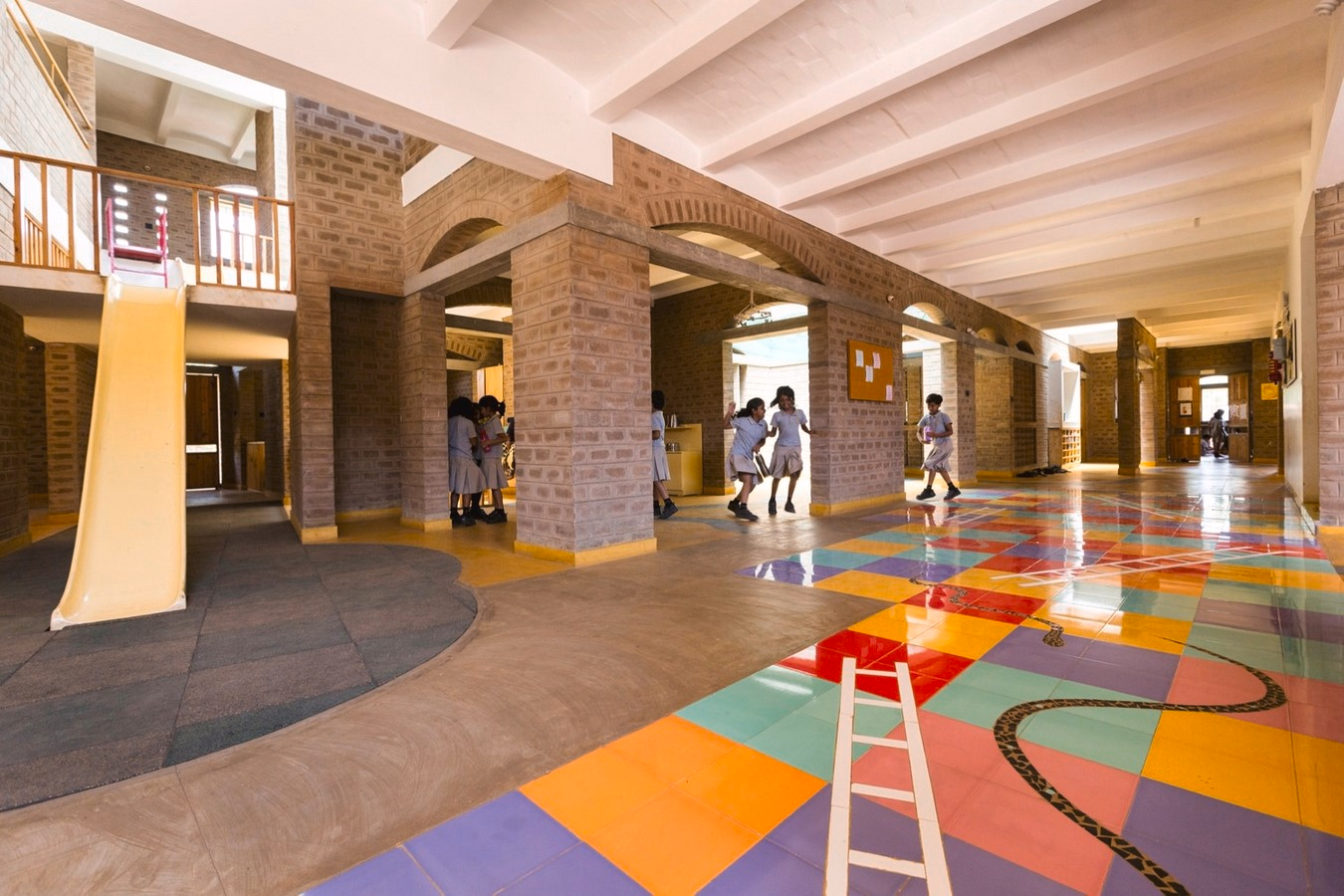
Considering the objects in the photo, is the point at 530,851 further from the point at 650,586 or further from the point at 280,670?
the point at 650,586

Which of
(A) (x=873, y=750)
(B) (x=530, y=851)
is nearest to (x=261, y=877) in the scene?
(B) (x=530, y=851)

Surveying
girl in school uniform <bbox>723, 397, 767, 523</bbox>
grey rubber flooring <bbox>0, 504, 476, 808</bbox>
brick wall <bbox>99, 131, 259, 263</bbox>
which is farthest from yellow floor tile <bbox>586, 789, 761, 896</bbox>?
brick wall <bbox>99, 131, 259, 263</bbox>

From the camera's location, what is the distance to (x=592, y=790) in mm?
1873

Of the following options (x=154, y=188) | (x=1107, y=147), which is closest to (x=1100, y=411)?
(x=1107, y=147)

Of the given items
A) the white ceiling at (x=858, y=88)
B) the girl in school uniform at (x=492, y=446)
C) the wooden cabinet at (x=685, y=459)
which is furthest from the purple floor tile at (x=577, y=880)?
the wooden cabinet at (x=685, y=459)

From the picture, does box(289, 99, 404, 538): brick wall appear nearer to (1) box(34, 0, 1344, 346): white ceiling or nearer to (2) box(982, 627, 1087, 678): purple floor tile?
(1) box(34, 0, 1344, 346): white ceiling

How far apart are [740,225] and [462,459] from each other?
4.60 metres

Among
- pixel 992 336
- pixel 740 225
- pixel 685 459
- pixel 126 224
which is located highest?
pixel 126 224

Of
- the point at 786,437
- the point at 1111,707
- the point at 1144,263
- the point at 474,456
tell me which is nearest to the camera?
the point at 1111,707

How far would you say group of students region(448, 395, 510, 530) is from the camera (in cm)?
796

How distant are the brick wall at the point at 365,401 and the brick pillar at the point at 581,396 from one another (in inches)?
150

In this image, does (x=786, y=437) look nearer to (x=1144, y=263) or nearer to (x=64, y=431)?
(x=1144, y=263)

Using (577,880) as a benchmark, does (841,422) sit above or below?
above

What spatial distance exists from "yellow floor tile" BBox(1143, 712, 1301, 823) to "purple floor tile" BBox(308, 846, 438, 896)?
2151 mm
